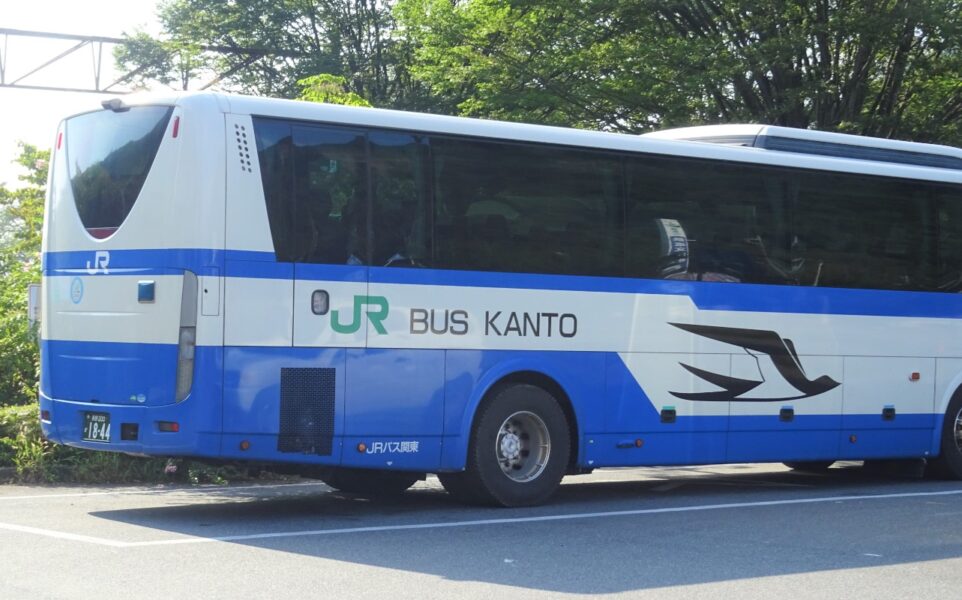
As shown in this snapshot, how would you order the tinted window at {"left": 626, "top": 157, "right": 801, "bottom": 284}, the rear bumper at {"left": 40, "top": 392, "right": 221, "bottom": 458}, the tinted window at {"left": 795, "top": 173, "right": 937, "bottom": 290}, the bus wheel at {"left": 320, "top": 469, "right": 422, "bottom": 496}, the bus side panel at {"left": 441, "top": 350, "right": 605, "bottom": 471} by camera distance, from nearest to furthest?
1. the rear bumper at {"left": 40, "top": 392, "right": 221, "bottom": 458}
2. the bus side panel at {"left": 441, "top": 350, "right": 605, "bottom": 471}
3. the bus wheel at {"left": 320, "top": 469, "right": 422, "bottom": 496}
4. the tinted window at {"left": 626, "top": 157, "right": 801, "bottom": 284}
5. the tinted window at {"left": 795, "top": 173, "right": 937, "bottom": 290}

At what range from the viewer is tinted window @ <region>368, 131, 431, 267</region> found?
1117 centimetres

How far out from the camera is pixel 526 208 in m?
12.1

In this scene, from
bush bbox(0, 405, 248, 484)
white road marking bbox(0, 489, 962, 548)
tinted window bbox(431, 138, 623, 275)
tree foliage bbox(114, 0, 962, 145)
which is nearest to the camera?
white road marking bbox(0, 489, 962, 548)

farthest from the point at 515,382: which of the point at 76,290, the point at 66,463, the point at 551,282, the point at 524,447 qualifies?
the point at 66,463

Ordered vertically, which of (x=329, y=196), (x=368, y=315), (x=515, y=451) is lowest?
(x=515, y=451)

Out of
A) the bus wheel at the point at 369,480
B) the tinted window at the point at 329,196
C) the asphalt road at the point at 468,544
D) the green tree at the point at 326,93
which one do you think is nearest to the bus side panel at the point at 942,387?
the asphalt road at the point at 468,544

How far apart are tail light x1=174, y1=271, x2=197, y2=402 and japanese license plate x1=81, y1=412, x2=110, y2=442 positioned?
75 cm

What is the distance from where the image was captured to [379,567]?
8.67m

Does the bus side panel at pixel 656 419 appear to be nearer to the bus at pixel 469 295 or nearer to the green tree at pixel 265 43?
the bus at pixel 469 295

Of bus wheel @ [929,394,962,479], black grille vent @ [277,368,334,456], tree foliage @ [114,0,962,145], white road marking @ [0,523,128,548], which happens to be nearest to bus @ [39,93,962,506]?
black grille vent @ [277,368,334,456]

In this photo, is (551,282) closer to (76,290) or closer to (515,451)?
(515,451)

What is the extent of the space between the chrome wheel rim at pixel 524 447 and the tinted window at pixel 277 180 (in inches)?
104

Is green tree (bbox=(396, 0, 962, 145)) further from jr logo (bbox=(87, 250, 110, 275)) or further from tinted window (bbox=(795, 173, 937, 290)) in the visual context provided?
jr logo (bbox=(87, 250, 110, 275))

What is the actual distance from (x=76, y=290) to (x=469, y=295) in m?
3.20
